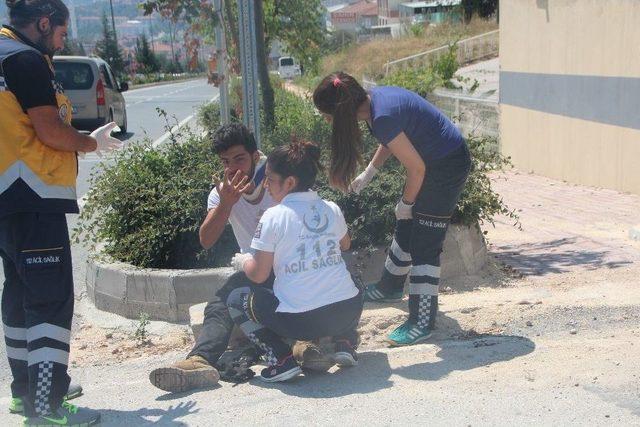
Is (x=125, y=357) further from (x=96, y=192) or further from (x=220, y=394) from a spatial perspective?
(x=96, y=192)

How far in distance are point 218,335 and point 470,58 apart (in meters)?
35.4

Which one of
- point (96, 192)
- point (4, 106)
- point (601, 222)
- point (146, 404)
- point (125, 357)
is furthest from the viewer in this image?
point (601, 222)

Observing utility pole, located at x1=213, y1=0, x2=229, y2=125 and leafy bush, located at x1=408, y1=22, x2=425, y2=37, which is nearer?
utility pole, located at x1=213, y1=0, x2=229, y2=125

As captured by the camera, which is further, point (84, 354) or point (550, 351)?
point (84, 354)

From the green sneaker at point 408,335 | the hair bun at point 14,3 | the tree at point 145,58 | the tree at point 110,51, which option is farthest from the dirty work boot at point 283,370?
the tree at point 145,58

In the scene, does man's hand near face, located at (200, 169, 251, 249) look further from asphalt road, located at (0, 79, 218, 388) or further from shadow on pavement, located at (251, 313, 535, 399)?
asphalt road, located at (0, 79, 218, 388)

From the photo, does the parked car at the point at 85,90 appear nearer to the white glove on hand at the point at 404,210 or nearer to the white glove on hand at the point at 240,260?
the white glove on hand at the point at 404,210

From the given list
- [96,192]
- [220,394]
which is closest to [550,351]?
[220,394]

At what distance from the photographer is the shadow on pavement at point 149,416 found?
3.92 metres

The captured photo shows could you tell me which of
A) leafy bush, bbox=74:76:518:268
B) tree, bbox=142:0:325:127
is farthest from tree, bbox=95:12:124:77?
leafy bush, bbox=74:76:518:268

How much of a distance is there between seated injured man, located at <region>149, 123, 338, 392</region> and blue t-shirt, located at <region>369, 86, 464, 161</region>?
28.1 inches

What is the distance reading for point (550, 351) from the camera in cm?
452

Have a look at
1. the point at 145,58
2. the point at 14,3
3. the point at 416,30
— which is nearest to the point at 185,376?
the point at 14,3

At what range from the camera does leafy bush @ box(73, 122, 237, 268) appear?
5.86 metres
